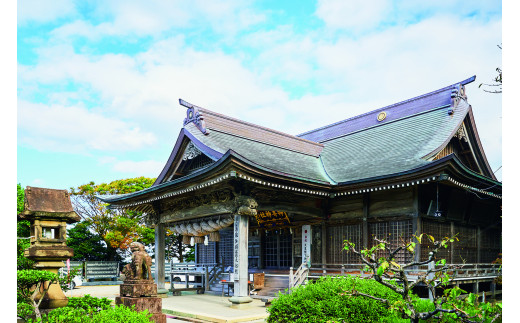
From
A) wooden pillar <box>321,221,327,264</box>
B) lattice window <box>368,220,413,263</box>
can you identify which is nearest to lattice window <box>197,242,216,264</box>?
wooden pillar <box>321,221,327,264</box>

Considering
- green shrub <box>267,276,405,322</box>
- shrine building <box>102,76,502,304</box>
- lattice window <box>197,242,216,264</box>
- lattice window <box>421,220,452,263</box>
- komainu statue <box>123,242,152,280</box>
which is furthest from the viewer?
lattice window <box>197,242,216,264</box>

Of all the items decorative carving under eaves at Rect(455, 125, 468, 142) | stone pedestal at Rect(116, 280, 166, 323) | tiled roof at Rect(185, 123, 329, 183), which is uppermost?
decorative carving under eaves at Rect(455, 125, 468, 142)

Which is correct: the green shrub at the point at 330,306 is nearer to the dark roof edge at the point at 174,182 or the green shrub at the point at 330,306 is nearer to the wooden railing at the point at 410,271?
the wooden railing at the point at 410,271

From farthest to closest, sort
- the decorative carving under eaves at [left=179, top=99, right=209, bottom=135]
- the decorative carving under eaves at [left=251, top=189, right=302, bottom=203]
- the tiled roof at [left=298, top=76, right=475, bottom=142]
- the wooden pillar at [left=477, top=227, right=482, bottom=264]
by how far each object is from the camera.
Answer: the tiled roof at [left=298, top=76, right=475, bottom=142], the decorative carving under eaves at [left=179, top=99, right=209, bottom=135], the wooden pillar at [left=477, top=227, right=482, bottom=264], the decorative carving under eaves at [left=251, top=189, right=302, bottom=203]

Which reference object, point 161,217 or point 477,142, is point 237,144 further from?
point 477,142

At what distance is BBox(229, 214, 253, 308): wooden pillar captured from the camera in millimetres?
14727

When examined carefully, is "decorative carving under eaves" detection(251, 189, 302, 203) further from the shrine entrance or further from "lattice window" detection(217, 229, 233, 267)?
"lattice window" detection(217, 229, 233, 267)

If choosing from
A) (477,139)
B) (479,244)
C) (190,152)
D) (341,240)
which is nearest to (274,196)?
(341,240)

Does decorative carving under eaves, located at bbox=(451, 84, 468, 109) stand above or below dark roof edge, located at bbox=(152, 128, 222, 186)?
above

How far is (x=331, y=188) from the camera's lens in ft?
54.3

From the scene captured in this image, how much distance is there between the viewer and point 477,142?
19297mm

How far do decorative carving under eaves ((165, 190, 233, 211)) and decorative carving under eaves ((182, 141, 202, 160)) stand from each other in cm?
183

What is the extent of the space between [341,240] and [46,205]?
1081 centimetres

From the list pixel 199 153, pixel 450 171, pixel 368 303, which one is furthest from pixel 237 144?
pixel 368 303
